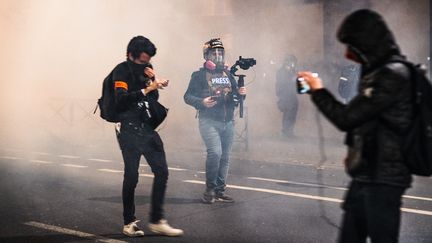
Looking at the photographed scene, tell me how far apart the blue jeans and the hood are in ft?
9.04

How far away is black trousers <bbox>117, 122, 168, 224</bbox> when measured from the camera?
395cm

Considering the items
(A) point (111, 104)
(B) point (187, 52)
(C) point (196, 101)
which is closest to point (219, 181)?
(C) point (196, 101)

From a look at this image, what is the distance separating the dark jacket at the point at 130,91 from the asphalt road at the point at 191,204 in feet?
2.63

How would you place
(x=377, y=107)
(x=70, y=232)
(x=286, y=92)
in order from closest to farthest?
(x=377, y=107), (x=70, y=232), (x=286, y=92)

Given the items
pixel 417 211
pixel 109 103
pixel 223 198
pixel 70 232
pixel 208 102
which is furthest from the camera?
pixel 223 198

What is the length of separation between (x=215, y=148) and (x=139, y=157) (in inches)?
42.9

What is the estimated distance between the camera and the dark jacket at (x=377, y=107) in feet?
7.33

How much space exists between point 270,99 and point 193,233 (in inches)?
229

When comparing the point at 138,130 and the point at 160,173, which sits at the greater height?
the point at 138,130

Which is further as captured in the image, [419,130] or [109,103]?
[109,103]

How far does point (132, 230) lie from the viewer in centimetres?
395

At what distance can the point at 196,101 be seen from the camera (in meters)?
5.01

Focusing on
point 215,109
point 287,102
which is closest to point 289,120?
point 287,102

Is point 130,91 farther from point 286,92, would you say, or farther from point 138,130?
point 286,92
